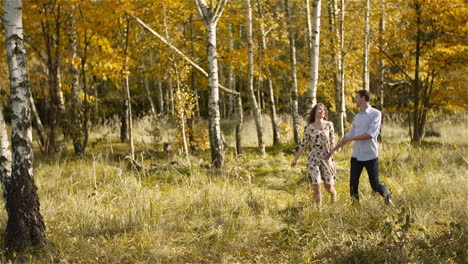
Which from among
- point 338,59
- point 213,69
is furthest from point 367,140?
point 338,59

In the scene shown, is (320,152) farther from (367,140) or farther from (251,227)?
(251,227)

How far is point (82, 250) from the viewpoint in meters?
4.45

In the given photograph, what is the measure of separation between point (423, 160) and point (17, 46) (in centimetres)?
798

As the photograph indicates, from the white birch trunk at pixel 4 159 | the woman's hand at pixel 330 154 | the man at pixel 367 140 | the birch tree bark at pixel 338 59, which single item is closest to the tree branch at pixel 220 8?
the man at pixel 367 140

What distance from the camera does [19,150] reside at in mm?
4234

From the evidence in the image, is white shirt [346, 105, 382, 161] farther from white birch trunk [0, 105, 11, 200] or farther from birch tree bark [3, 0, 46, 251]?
white birch trunk [0, 105, 11, 200]

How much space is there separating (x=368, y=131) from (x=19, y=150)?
4.13 metres

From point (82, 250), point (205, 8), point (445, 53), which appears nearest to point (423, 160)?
point (445, 53)

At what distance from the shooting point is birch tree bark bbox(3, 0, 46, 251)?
423 centimetres

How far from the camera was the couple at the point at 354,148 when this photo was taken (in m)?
5.41

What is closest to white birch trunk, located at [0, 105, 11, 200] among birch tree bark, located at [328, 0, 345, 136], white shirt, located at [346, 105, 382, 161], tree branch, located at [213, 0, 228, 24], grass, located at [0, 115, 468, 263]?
grass, located at [0, 115, 468, 263]

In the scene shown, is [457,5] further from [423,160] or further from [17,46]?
[17,46]

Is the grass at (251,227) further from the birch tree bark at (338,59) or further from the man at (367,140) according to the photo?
the birch tree bark at (338,59)

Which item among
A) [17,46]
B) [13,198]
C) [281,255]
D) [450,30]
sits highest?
[450,30]
